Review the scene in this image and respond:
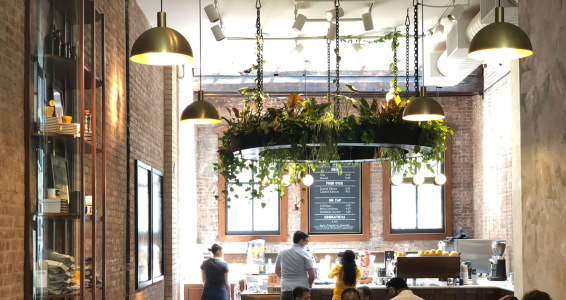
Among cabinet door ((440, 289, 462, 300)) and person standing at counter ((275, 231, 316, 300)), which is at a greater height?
person standing at counter ((275, 231, 316, 300))

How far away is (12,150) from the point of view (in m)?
3.42

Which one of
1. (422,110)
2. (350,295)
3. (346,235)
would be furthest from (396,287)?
(346,235)

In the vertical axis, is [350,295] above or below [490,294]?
above

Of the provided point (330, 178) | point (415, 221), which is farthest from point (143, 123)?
point (415, 221)

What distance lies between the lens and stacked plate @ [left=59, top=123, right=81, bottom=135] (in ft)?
12.9

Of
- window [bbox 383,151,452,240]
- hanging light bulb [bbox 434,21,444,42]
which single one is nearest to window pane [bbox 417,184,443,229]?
window [bbox 383,151,452,240]

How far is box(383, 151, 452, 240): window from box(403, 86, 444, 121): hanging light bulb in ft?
25.7

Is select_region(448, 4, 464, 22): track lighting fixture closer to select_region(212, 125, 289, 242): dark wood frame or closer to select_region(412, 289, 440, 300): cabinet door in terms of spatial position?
select_region(412, 289, 440, 300): cabinet door

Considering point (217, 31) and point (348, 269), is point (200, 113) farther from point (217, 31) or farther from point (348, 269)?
point (217, 31)

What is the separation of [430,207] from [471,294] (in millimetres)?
4068

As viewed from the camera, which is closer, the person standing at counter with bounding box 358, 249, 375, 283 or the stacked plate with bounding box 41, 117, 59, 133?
the stacked plate with bounding box 41, 117, 59, 133

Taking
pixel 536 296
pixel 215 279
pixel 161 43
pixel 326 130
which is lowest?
pixel 215 279

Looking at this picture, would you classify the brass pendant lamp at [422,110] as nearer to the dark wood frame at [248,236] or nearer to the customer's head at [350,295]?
the customer's head at [350,295]

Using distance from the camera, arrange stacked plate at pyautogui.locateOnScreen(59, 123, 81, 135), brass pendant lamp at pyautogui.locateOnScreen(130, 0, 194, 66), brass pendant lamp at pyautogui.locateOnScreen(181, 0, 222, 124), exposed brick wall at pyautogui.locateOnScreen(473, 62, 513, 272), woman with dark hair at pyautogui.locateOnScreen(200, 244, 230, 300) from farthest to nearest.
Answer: exposed brick wall at pyautogui.locateOnScreen(473, 62, 513, 272) < woman with dark hair at pyautogui.locateOnScreen(200, 244, 230, 300) < brass pendant lamp at pyautogui.locateOnScreen(181, 0, 222, 124) < stacked plate at pyautogui.locateOnScreen(59, 123, 81, 135) < brass pendant lamp at pyautogui.locateOnScreen(130, 0, 194, 66)
